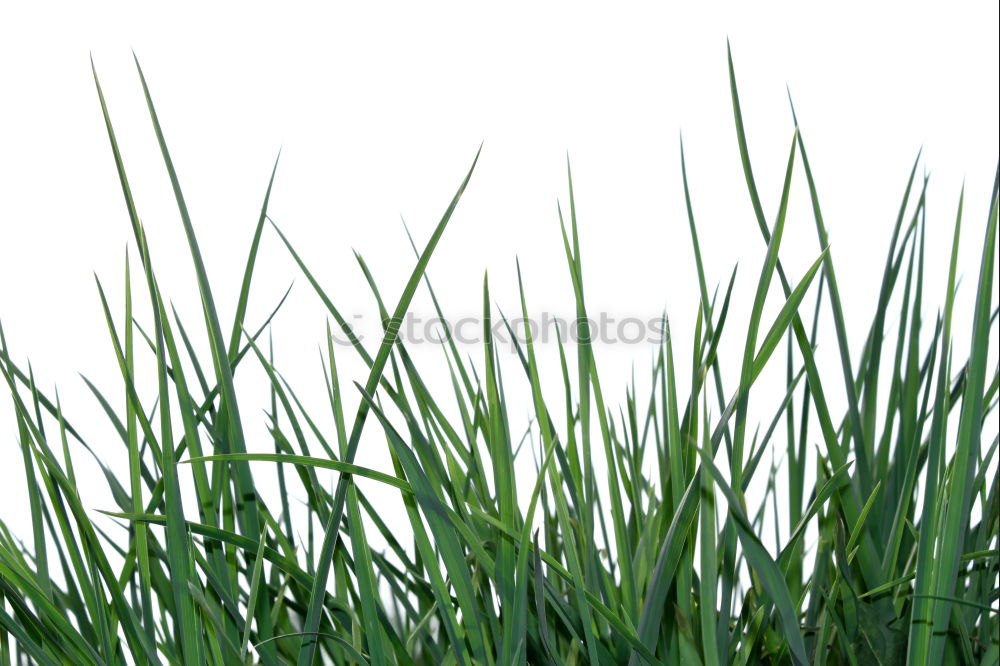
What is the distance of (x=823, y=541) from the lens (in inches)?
10.0

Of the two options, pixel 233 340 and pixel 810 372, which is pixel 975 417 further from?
pixel 233 340

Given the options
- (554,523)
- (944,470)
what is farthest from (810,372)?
(554,523)

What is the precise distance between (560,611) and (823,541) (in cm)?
9

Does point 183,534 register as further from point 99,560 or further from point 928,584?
point 928,584

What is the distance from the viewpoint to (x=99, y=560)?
231mm

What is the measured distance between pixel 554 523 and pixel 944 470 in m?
0.18

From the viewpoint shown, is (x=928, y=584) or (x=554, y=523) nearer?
(x=928, y=584)

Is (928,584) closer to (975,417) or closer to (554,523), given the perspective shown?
(975,417)

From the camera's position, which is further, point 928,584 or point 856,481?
point 856,481

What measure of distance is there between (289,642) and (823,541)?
19 cm

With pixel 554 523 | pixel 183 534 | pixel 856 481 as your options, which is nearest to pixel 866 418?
pixel 856 481

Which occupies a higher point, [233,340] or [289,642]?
[233,340]

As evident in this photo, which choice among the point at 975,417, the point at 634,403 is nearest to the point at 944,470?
the point at 975,417

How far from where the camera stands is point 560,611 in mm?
226
